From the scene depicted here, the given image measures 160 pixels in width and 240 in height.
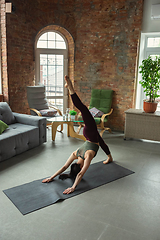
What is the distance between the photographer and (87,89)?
602 cm

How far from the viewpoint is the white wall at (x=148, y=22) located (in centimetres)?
505

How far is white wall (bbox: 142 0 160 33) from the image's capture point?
16.6 ft

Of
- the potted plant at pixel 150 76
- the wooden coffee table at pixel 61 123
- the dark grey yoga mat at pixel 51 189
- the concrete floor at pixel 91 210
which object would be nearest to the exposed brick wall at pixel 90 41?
the potted plant at pixel 150 76

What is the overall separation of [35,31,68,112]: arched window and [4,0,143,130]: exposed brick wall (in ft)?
0.83

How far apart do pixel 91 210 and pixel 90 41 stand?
4.54 m

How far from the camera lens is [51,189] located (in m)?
2.79

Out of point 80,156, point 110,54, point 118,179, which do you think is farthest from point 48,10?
point 118,179

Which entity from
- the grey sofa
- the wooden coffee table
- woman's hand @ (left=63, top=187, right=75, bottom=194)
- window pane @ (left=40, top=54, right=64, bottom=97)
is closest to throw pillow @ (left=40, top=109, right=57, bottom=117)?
the wooden coffee table

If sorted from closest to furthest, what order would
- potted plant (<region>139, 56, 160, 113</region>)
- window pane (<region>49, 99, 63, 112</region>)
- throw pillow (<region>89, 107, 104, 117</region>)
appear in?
potted plant (<region>139, 56, 160, 113</region>)
throw pillow (<region>89, 107, 104, 117</region>)
window pane (<region>49, 99, 63, 112</region>)

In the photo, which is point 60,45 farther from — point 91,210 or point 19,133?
point 91,210

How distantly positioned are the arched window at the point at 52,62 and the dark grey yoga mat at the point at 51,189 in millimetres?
3416

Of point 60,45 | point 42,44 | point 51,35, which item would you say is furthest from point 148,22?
point 42,44

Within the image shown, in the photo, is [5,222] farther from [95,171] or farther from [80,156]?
[95,171]

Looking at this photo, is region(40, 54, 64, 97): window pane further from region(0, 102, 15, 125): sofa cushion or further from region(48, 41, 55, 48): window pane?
region(0, 102, 15, 125): sofa cushion
